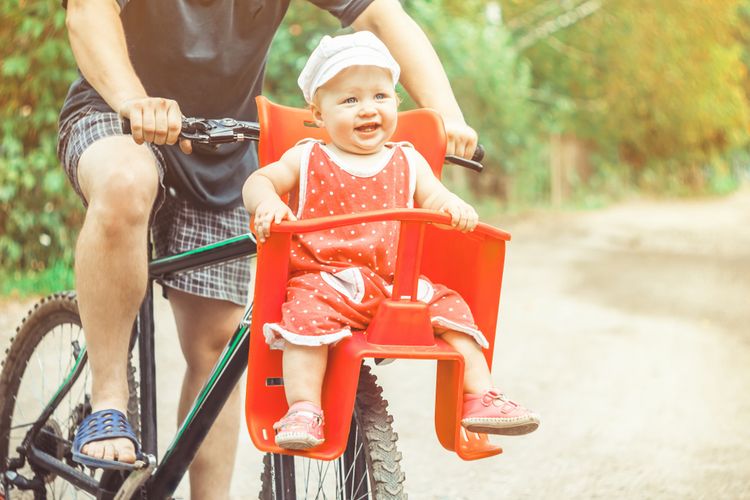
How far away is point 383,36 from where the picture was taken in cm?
283

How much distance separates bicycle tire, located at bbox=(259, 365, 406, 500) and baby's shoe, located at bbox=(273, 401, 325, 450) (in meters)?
0.16

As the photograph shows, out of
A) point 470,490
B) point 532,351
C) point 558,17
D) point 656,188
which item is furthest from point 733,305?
point 656,188

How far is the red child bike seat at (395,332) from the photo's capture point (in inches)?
79.6

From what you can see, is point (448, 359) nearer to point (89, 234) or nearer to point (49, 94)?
point (89, 234)

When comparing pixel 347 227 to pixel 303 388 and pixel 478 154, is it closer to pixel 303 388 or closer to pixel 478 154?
pixel 303 388

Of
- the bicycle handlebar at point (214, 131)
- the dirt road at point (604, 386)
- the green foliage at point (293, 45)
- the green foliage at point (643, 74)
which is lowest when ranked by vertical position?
the dirt road at point (604, 386)

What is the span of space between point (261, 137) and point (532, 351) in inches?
190

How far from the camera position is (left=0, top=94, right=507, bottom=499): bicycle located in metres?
2.22

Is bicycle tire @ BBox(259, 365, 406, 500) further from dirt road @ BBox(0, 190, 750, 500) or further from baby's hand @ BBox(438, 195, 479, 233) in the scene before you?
dirt road @ BBox(0, 190, 750, 500)

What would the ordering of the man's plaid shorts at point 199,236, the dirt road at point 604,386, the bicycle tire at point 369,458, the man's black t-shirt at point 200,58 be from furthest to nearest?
the dirt road at point 604,386
the man's plaid shorts at point 199,236
the man's black t-shirt at point 200,58
the bicycle tire at point 369,458

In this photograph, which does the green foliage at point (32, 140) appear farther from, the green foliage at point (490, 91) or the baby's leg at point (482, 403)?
the baby's leg at point (482, 403)

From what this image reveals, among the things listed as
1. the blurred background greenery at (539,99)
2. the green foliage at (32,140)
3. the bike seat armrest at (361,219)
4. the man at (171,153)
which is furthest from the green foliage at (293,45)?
the bike seat armrest at (361,219)

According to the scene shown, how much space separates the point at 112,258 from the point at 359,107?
2.32 feet

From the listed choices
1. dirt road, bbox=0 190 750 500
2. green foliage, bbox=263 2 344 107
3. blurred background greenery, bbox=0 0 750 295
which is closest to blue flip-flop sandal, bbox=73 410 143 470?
dirt road, bbox=0 190 750 500
